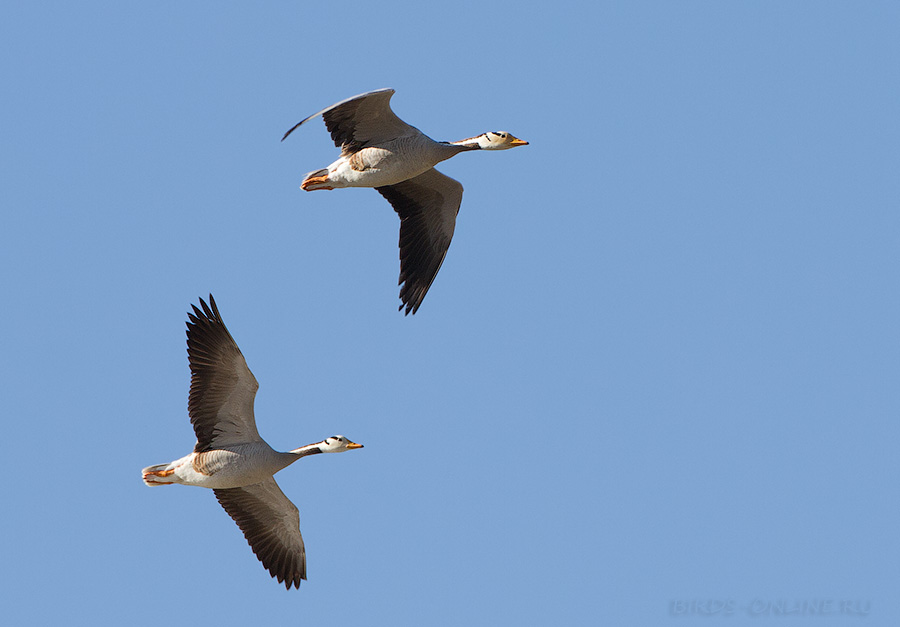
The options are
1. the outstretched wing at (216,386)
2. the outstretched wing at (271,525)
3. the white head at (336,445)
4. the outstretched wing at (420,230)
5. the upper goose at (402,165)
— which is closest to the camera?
the outstretched wing at (216,386)

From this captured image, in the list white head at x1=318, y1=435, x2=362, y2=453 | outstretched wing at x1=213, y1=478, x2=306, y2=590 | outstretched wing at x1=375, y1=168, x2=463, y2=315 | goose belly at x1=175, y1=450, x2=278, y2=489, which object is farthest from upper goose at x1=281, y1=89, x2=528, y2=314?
goose belly at x1=175, y1=450, x2=278, y2=489

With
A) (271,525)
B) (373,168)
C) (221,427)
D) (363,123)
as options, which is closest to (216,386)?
(221,427)

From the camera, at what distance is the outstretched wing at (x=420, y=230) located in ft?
60.3

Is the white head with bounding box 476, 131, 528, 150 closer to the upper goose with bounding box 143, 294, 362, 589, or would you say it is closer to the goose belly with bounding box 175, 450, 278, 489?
the upper goose with bounding box 143, 294, 362, 589

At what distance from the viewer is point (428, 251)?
1848 centimetres

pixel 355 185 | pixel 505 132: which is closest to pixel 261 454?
pixel 355 185

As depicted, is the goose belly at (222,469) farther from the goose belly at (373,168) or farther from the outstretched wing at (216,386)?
the goose belly at (373,168)

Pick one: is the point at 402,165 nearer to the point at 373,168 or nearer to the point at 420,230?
the point at 373,168

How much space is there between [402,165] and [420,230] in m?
1.80

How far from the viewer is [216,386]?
1580 cm

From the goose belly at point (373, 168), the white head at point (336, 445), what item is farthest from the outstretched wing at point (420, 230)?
the white head at point (336, 445)

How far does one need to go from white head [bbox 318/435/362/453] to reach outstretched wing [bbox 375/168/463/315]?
2572 millimetres

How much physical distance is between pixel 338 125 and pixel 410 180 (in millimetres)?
1569

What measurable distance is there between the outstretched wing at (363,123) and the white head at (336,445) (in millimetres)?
3592
